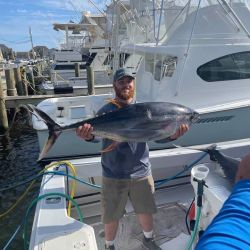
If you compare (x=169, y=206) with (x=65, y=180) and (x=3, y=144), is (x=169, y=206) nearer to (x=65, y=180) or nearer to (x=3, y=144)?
(x=65, y=180)

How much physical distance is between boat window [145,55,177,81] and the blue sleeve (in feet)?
17.3

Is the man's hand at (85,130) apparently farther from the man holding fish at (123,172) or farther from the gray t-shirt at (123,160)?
the gray t-shirt at (123,160)

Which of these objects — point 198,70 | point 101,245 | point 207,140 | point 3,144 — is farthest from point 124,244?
point 3,144

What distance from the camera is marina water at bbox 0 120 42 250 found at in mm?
5059

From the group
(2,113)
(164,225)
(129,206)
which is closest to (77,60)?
(2,113)

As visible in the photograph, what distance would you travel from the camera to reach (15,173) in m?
7.45

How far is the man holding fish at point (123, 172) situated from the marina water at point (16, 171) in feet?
8.56

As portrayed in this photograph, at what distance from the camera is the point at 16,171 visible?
7.59 meters

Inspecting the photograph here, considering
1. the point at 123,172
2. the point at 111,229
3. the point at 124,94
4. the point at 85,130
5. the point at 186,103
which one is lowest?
the point at 111,229

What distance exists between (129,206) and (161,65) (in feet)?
11.2

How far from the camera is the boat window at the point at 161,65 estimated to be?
19.5 ft

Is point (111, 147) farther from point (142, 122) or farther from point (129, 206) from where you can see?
point (129, 206)

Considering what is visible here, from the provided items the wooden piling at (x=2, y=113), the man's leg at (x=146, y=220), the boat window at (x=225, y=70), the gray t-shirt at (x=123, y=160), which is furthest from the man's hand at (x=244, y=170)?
the wooden piling at (x=2, y=113)

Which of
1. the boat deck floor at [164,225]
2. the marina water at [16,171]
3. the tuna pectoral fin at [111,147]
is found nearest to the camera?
the tuna pectoral fin at [111,147]
